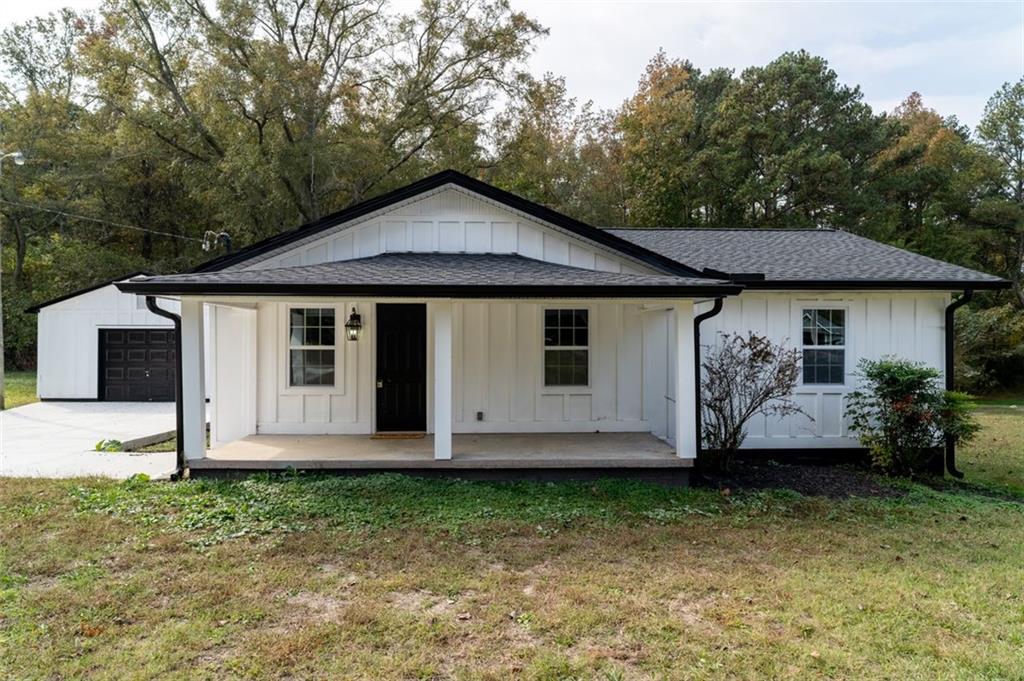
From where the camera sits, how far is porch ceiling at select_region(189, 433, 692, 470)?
22.4 feet

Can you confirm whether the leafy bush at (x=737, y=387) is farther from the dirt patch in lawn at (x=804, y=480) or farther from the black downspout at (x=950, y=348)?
the black downspout at (x=950, y=348)

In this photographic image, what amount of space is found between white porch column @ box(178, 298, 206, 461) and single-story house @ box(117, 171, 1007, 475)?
49 cm

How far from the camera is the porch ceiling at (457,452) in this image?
6.84 metres

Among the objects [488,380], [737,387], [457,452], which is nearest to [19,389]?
[488,380]

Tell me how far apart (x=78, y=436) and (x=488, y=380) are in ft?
24.7

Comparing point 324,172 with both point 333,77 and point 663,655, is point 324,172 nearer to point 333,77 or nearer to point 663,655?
point 333,77

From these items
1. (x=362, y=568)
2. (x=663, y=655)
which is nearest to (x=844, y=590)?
(x=663, y=655)

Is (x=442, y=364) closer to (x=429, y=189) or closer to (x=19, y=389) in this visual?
(x=429, y=189)

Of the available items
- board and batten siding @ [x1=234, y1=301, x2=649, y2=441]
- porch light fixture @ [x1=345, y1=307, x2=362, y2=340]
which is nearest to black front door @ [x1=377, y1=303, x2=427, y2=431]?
board and batten siding @ [x1=234, y1=301, x2=649, y2=441]

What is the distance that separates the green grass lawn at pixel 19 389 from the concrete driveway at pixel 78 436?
85cm

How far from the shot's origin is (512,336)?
878 centimetres

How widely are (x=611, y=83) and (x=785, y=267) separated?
19.0 meters

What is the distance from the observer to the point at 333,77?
2150 cm

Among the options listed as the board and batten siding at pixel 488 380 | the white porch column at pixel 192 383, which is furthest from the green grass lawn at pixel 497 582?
the board and batten siding at pixel 488 380
